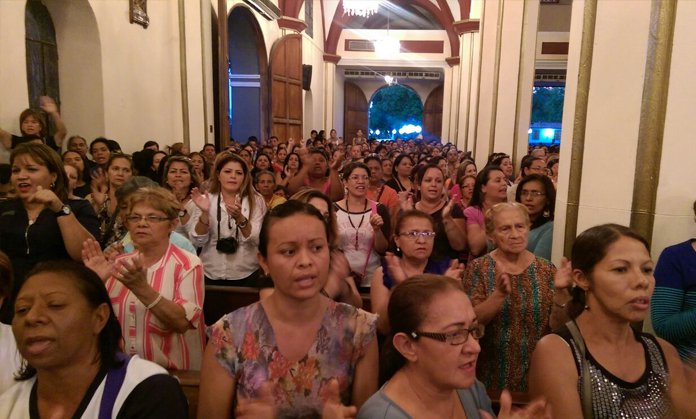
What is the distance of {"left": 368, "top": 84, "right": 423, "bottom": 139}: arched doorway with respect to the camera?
1029 inches

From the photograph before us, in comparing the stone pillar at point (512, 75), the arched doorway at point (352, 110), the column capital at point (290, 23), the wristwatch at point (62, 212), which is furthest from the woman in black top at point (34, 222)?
the arched doorway at point (352, 110)

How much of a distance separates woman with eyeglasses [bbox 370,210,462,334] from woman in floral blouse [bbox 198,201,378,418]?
2.50 ft

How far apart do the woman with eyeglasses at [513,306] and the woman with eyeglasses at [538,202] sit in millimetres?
941

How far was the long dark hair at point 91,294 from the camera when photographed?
1.36 meters

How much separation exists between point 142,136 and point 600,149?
5.88 meters

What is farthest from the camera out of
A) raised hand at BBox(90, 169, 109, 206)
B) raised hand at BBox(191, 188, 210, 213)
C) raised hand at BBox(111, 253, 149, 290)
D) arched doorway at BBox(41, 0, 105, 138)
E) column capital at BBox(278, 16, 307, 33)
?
column capital at BBox(278, 16, 307, 33)

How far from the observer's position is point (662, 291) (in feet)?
7.07

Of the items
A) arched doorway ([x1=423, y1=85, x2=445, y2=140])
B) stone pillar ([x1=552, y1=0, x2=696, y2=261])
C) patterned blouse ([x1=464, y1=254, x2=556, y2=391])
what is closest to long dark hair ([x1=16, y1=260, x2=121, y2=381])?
patterned blouse ([x1=464, y1=254, x2=556, y2=391])

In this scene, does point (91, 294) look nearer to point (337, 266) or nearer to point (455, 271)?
point (337, 266)

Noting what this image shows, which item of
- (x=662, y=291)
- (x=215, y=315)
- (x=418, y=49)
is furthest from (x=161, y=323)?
(x=418, y=49)

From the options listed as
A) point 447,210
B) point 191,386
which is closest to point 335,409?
point 191,386

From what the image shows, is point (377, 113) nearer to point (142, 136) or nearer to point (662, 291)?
point (142, 136)

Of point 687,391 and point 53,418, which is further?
point 687,391

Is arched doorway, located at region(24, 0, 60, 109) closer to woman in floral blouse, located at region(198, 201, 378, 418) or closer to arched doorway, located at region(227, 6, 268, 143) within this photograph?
woman in floral blouse, located at region(198, 201, 378, 418)
